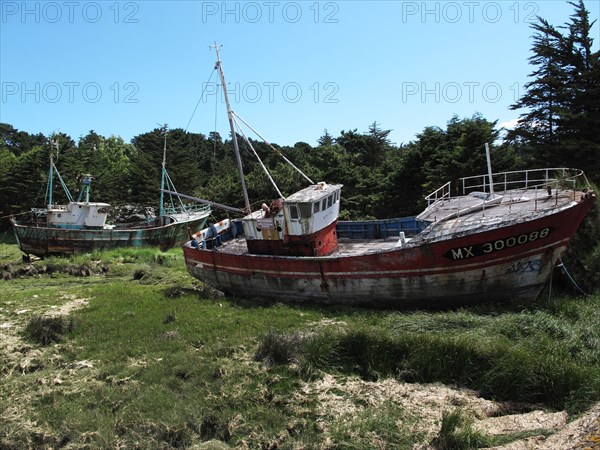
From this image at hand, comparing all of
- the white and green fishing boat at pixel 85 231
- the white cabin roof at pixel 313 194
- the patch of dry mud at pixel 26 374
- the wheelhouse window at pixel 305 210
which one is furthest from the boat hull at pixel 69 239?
the patch of dry mud at pixel 26 374

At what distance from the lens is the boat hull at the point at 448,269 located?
12570 millimetres

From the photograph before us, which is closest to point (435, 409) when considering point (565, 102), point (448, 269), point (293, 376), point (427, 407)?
point (427, 407)

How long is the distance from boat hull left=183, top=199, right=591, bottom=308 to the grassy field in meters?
0.78

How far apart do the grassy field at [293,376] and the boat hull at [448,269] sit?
776mm

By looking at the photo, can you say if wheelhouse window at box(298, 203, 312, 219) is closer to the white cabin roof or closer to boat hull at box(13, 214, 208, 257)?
the white cabin roof

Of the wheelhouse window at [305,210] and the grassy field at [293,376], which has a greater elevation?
the wheelhouse window at [305,210]

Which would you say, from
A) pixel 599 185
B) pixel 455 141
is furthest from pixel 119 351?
pixel 455 141

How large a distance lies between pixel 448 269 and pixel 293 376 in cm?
606

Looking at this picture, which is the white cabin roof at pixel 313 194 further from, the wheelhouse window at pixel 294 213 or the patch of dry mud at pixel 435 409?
the patch of dry mud at pixel 435 409

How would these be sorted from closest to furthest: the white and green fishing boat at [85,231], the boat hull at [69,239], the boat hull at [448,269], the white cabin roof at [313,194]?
the boat hull at [448,269] < the white cabin roof at [313,194] < the boat hull at [69,239] < the white and green fishing boat at [85,231]

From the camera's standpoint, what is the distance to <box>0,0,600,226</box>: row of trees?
70.3 ft

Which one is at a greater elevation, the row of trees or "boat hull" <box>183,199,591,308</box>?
the row of trees

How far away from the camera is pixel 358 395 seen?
8.43 meters

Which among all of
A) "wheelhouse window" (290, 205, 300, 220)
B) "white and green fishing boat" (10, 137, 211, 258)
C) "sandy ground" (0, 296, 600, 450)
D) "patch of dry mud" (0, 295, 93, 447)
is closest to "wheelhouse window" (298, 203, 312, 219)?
"wheelhouse window" (290, 205, 300, 220)
